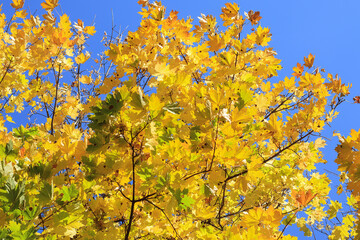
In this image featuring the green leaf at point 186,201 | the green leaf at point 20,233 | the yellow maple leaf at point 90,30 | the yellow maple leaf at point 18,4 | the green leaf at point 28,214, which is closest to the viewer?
the green leaf at point 20,233

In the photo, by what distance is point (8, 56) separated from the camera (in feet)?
9.26

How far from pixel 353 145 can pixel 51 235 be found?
1.52 m

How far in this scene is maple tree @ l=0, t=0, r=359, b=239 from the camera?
1.24 metres

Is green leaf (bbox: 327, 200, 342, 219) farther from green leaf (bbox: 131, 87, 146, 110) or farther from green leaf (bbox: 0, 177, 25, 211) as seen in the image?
green leaf (bbox: 0, 177, 25, 211)

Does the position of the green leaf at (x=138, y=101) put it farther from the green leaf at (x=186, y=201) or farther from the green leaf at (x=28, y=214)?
the green leaf at (x=28, y=214)

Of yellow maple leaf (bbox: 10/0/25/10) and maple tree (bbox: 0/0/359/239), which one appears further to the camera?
yellow maple leaf (bbox: 10/0/25/10)

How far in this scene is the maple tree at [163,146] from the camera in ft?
4.07

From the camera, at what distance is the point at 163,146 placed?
144 cm

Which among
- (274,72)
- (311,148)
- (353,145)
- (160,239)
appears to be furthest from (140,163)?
(311,148)

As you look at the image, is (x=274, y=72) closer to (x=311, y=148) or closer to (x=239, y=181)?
(x=311, y=148)

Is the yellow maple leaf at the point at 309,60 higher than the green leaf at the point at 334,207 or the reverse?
higher

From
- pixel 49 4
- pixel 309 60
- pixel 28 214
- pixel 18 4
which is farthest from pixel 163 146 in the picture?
pixel 18 4

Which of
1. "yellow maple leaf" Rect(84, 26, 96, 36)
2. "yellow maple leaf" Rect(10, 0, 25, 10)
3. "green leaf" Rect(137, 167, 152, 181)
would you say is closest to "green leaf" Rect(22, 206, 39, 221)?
"green leaf" Rect(137, 167, 152, 181)

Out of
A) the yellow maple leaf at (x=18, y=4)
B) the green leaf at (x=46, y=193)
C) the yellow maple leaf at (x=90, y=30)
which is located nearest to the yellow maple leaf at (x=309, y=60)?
the yellow maple leaf at (x=90, y=30)
